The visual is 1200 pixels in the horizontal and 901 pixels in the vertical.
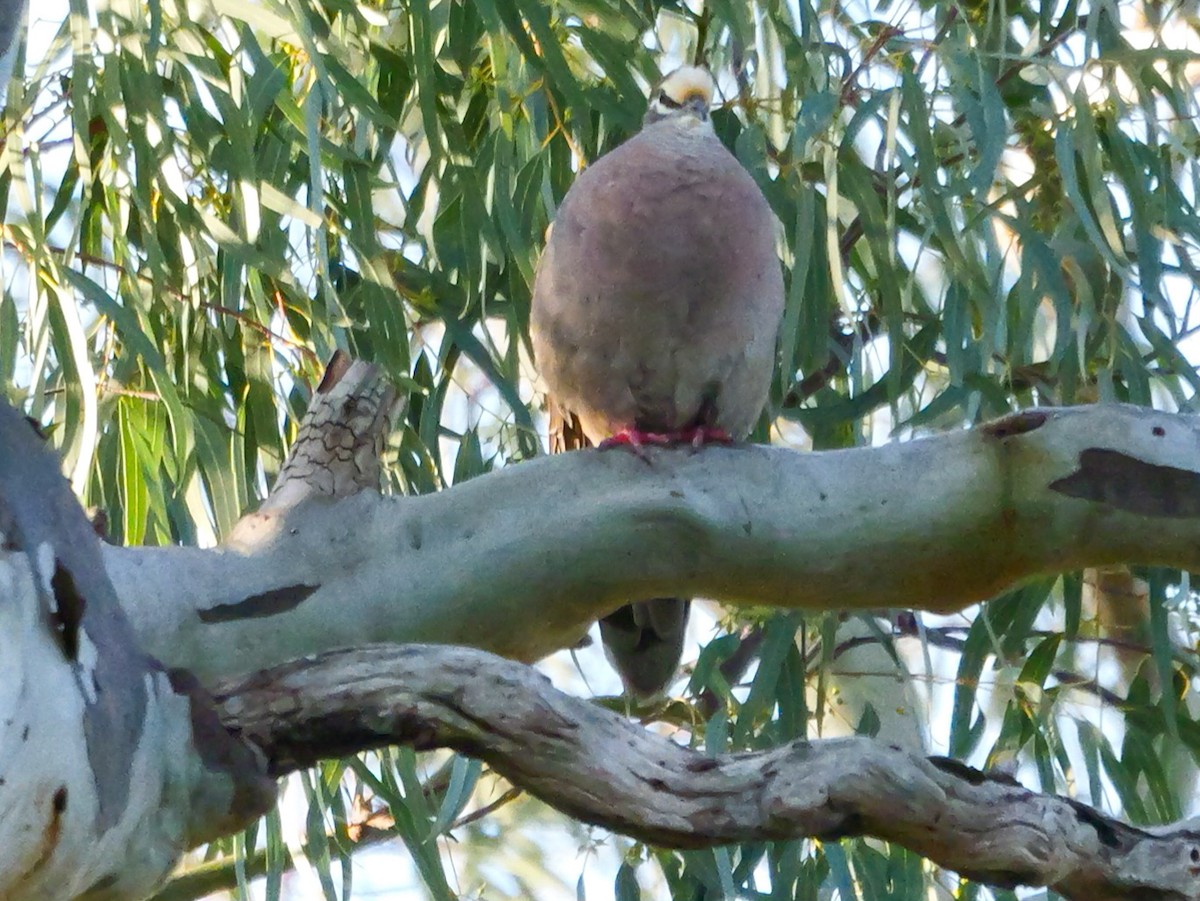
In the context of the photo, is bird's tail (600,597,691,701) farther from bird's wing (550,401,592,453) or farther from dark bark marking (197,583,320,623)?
dark bark marking (197,583,320,623)

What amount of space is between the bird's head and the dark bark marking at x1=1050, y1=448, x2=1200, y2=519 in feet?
2.49

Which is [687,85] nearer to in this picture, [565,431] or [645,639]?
[565,431]

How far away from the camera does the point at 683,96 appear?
1.95 m

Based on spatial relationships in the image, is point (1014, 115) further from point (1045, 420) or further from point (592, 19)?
point (1045, 420)

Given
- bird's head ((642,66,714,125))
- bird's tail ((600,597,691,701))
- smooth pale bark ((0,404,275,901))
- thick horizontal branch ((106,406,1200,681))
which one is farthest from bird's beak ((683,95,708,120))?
smooth pale bark ((0,404,275,901))

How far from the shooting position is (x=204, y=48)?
1.65 m

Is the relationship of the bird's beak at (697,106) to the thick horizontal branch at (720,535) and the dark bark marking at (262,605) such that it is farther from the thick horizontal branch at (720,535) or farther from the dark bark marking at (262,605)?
the dark bark marking at (262,605)

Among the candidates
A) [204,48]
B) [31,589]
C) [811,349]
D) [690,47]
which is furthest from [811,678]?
[31,589]

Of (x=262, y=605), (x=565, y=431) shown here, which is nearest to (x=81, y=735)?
(x=262, y=605)

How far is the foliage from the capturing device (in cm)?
157

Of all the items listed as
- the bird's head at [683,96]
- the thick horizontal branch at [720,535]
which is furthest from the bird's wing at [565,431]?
the thick horizontal branch at [720,535]

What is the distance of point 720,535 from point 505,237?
20.2 inches

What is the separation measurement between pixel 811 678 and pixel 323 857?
921 mm

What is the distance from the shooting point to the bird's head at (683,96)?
6.21 ft
